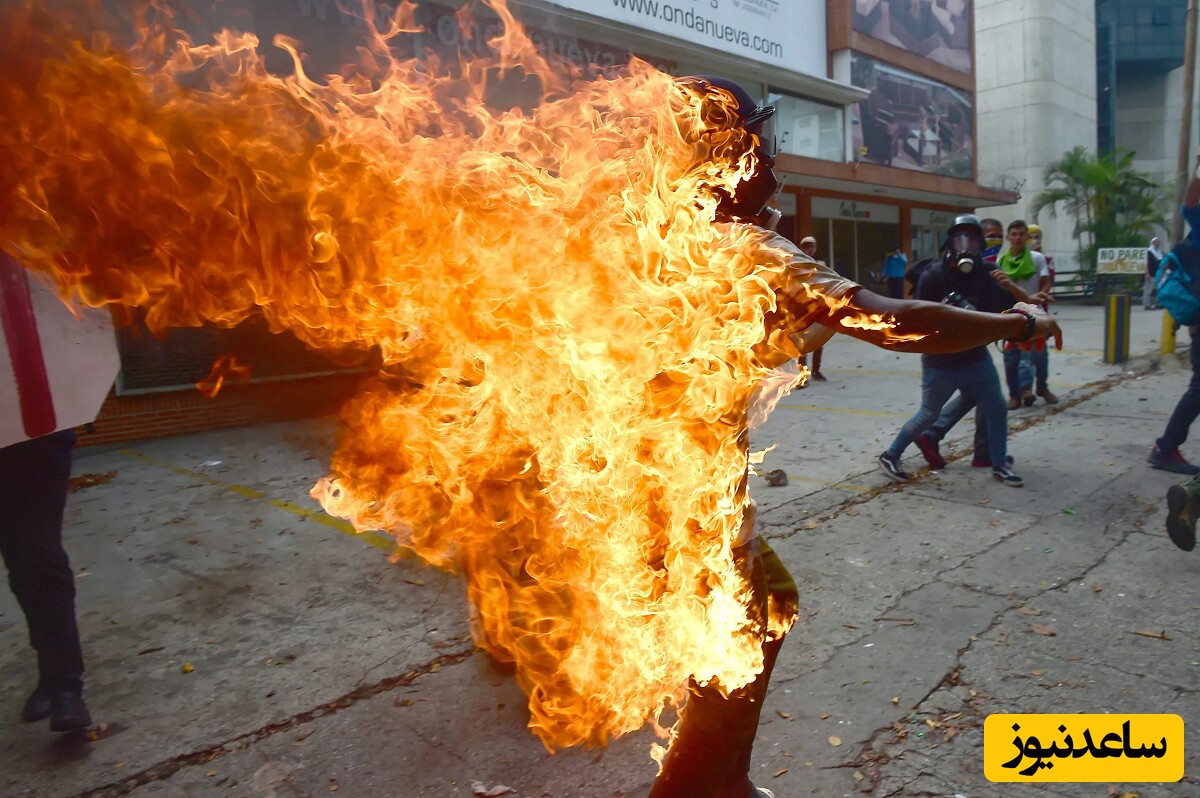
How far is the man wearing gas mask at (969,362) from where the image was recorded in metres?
5.76

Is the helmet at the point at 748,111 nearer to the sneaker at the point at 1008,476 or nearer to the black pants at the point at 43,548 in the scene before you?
the black pants at the point at 43,548

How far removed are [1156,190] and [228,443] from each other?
39.5 metres

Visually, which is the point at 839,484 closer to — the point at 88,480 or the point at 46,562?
the point at 46,562

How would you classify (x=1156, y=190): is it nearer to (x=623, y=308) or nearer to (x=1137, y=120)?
(x=1137, y=120)

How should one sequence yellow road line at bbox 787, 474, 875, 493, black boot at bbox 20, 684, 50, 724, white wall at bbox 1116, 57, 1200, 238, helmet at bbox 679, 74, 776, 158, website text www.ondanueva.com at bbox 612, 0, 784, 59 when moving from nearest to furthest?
helmet at bbox 679, 74, 776, 158 < black boot at bbox 20, 684, 50, 724 < yellow road line at bbox 787, 474, 875, 493 < website text www.ondanueva.com at bbox 612, 0, 784, 59 < white wall at bbox 1116, 57, 1200, 238

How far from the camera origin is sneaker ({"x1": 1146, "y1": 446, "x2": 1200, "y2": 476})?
6127 mm

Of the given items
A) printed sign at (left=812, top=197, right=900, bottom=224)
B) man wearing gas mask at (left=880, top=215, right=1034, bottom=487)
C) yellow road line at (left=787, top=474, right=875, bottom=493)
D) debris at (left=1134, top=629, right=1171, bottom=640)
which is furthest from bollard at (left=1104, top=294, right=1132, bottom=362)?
printed sign at (left=812, top=197, right=900, bottom=224)

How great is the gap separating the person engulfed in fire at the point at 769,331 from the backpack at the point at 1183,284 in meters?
4.10

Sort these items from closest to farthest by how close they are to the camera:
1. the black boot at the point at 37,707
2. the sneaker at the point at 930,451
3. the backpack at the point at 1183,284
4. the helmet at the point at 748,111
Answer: the helmet at the point at 748,111 < the black boot at the point at 37,707 < the backpack at the point at 1183,284 < the sneaker at the point at 930,451

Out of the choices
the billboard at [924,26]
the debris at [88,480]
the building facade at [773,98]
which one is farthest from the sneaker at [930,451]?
the billboard at [924,26]

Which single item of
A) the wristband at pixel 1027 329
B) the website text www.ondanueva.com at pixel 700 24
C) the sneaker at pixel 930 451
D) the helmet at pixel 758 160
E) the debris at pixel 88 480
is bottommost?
the sneaker at pixel 930 451

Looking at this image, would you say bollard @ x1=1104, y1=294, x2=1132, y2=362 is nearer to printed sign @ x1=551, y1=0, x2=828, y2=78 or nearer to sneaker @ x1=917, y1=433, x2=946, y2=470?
sneaker @ x1=917, y1=433, x2=946, y2=470

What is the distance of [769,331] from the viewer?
217 cm

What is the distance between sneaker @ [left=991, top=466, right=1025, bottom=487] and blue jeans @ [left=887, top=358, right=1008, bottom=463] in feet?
0.26
